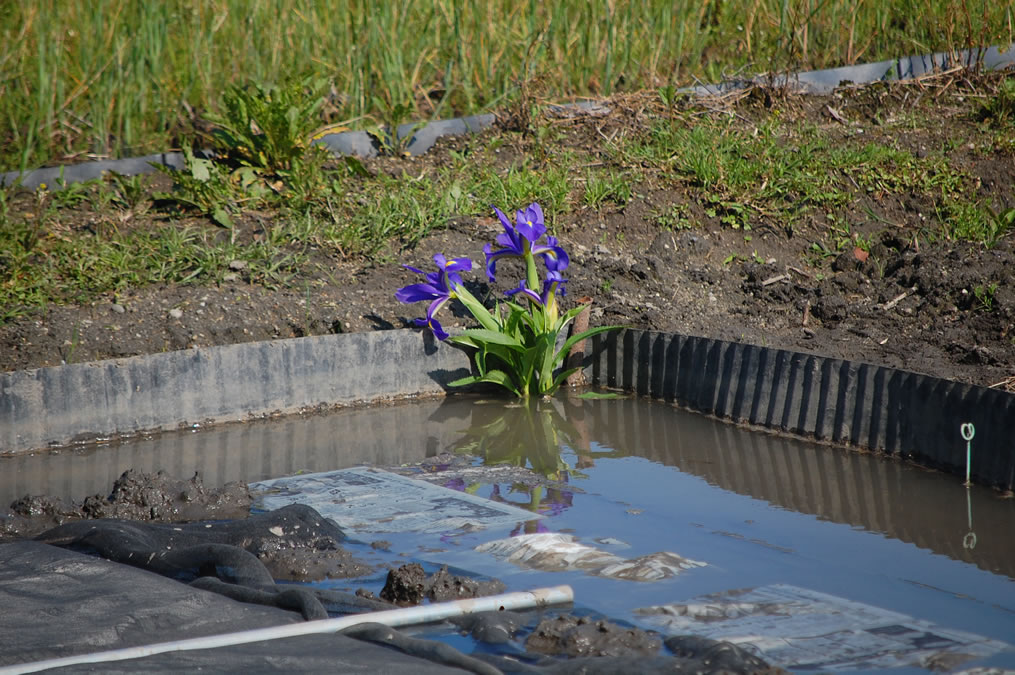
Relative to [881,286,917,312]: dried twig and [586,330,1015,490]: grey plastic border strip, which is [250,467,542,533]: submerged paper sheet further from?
[881,286,917,312]: dried twig

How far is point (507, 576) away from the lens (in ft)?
7.46

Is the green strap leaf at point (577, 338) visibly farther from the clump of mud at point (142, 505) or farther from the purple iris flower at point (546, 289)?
the clump of mud at point (142, 505)

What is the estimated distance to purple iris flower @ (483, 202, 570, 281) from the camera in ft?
12.6

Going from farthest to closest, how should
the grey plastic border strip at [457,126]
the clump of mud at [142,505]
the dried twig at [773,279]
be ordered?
the grey plastic border strip at [457,126] < the dried twig at [773,279] < the clump of mud at [142,505]

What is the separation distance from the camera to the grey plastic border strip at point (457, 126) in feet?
16.8

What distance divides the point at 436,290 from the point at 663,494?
4.93ft

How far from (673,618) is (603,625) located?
0.67ft

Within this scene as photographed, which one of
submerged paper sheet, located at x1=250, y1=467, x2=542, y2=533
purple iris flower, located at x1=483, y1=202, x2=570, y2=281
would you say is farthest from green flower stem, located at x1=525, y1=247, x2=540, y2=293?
submerged paper sheet, located at x1=250, y1=467, x2=542, y2=533

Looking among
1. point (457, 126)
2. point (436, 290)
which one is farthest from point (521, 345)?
point (457, 126)

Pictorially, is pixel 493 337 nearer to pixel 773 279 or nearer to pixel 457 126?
pixel 773 279

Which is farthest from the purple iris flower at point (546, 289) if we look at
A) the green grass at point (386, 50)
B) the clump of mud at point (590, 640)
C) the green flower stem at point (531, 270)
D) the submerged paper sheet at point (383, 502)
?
the green grass at point (386, 50)

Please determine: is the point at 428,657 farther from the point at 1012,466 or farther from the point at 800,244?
the point at 800,244

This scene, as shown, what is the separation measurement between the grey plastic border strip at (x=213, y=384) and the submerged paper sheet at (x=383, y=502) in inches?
31.0

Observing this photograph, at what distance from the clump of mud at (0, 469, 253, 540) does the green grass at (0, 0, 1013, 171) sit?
3157 mm
